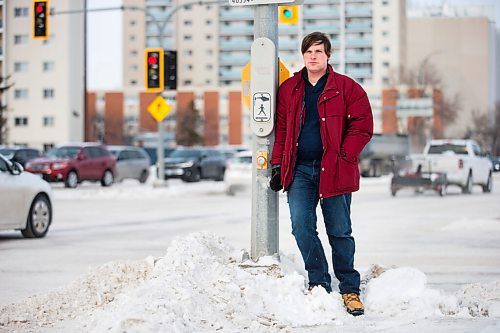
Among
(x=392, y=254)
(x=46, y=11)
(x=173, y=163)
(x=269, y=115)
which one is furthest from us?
(x=173, y=163)

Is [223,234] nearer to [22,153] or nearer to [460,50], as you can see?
[22,153]

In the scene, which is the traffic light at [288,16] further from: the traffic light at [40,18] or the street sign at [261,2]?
the street sign at [261,2]

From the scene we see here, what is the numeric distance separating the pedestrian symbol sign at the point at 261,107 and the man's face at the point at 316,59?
59cm

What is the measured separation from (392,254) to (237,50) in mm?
115397

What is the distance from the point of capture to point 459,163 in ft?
87.1

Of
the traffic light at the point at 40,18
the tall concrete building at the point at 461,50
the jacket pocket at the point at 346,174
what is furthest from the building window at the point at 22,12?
the jacket pocket at the point at 346,174

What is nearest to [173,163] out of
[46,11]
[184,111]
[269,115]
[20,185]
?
[46,11]

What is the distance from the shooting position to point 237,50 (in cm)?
12488

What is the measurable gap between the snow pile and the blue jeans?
167 mm

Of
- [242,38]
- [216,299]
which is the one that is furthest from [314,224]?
[242,38]

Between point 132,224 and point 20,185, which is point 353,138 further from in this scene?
point 132,224

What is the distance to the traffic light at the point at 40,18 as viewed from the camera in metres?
26.5

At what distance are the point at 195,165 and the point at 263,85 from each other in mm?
31135

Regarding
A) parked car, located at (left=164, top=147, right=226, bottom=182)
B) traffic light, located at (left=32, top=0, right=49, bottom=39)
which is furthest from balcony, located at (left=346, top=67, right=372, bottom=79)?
traffic light, located at (left=32, top=0, right=49, bottom=39)
